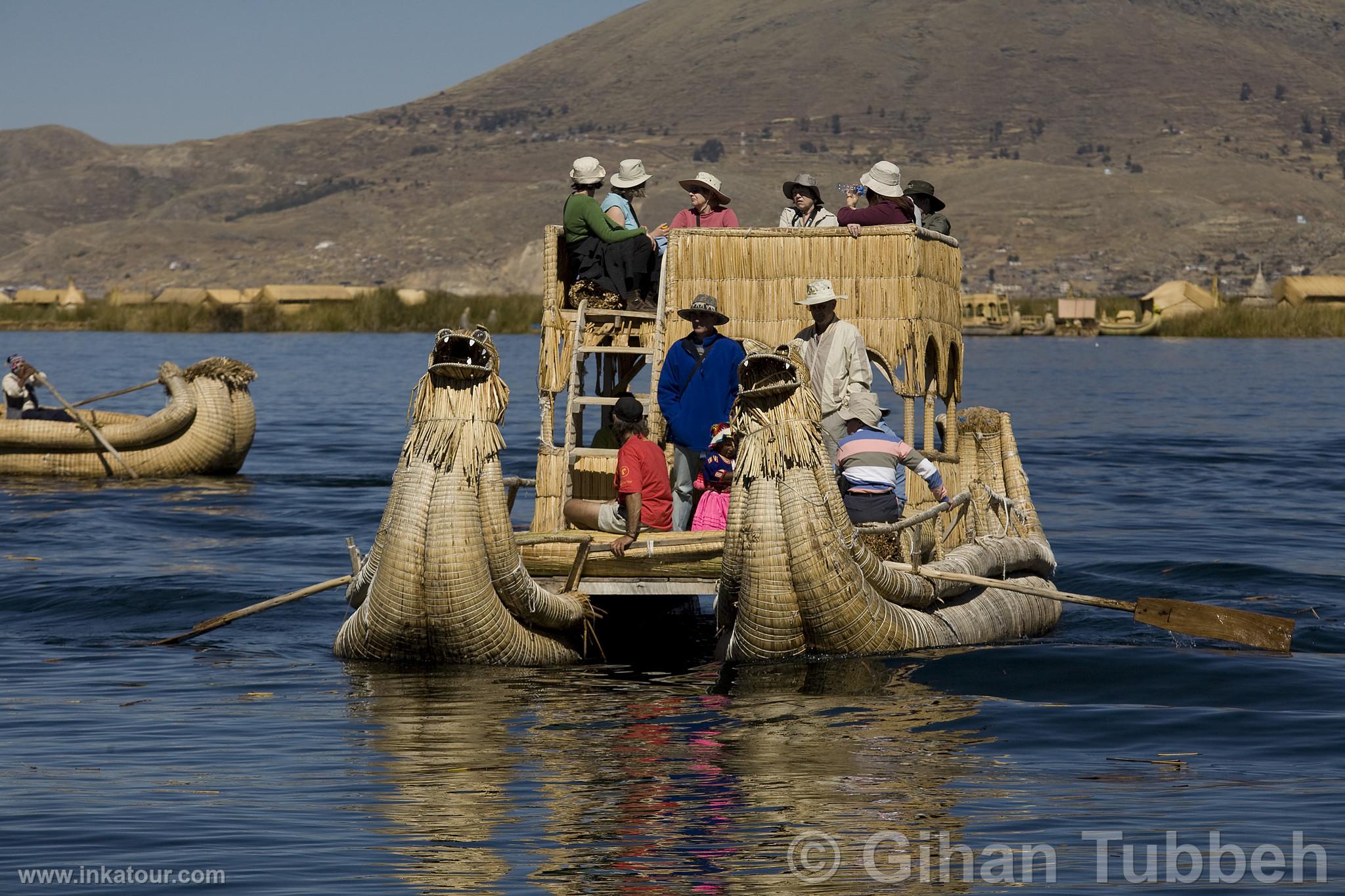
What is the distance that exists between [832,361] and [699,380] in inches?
34.2

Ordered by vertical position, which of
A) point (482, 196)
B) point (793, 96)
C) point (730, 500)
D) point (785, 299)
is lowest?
point (730, 500)

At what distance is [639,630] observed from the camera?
13.0 metres

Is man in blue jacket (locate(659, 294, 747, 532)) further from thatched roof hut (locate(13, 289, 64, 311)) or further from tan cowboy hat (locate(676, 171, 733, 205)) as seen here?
thatched roof hut (locate(13, 289, 64, 311))

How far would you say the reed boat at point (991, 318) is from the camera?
76125 millimetres

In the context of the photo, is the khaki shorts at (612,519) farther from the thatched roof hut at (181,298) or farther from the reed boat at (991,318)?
the reed boat at (991,318)

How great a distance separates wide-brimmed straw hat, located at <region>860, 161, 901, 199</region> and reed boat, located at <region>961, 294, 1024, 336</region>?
210 ft

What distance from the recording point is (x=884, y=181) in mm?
13078

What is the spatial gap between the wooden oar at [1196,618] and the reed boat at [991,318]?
65.9 m

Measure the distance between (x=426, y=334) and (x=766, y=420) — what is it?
69.9m

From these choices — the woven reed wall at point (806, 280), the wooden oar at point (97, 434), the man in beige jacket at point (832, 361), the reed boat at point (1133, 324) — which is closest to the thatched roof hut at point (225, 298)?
the reed boat at point (1133, 324)

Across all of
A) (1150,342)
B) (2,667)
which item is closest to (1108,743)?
(2,667)

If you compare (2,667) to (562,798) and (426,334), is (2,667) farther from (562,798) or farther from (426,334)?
(426,334)

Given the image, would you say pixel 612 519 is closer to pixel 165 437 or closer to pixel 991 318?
pixel 165 437

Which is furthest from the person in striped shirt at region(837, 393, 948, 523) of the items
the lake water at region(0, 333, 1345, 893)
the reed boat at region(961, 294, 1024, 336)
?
the reed boat at region(961, 294, 1024, 336)
